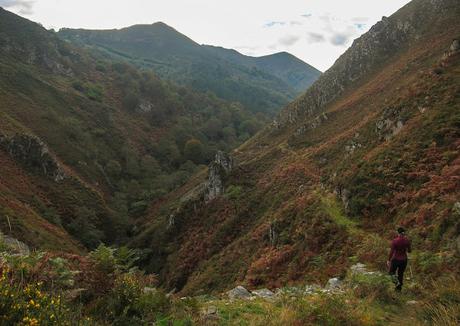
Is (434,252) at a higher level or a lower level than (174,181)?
higher

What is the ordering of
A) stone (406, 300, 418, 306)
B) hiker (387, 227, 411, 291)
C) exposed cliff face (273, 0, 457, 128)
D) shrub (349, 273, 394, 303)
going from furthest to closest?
1. exposed cliff face (273, 0, 457, 128)
2. hiker (387, 227, 411, 291)
3. shrub (349, 273, 394, 303)
4. stone (406, 300, 418, 306)

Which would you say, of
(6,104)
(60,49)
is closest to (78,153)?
(6,104)

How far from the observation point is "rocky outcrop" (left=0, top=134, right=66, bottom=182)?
62144mm

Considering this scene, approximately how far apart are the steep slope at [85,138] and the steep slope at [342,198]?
14121 mm

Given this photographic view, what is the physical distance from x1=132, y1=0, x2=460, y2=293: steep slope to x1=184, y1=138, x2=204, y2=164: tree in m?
51.2

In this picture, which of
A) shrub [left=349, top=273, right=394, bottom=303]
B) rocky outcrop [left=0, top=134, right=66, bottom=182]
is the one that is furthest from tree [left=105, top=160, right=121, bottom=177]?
shrub [left=349, top=273, right=394, bottom=303]

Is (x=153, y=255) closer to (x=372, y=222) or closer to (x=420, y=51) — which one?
(x=372, y=222)

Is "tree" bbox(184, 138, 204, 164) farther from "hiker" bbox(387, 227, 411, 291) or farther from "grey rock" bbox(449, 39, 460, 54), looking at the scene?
"hiker" bbox(387, 227, 411, 291)

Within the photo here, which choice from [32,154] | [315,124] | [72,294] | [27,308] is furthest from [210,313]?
[32,154]

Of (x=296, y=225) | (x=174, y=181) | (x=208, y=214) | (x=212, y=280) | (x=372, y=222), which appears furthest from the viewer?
(x=174, y=181)

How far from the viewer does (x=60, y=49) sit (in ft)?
497

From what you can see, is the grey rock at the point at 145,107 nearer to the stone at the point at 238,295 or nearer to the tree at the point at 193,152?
the tree at the point at 193,152

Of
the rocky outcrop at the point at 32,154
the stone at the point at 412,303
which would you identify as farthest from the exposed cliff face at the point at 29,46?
the stone at the point at 412,303

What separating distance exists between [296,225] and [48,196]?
47791 millimetres
